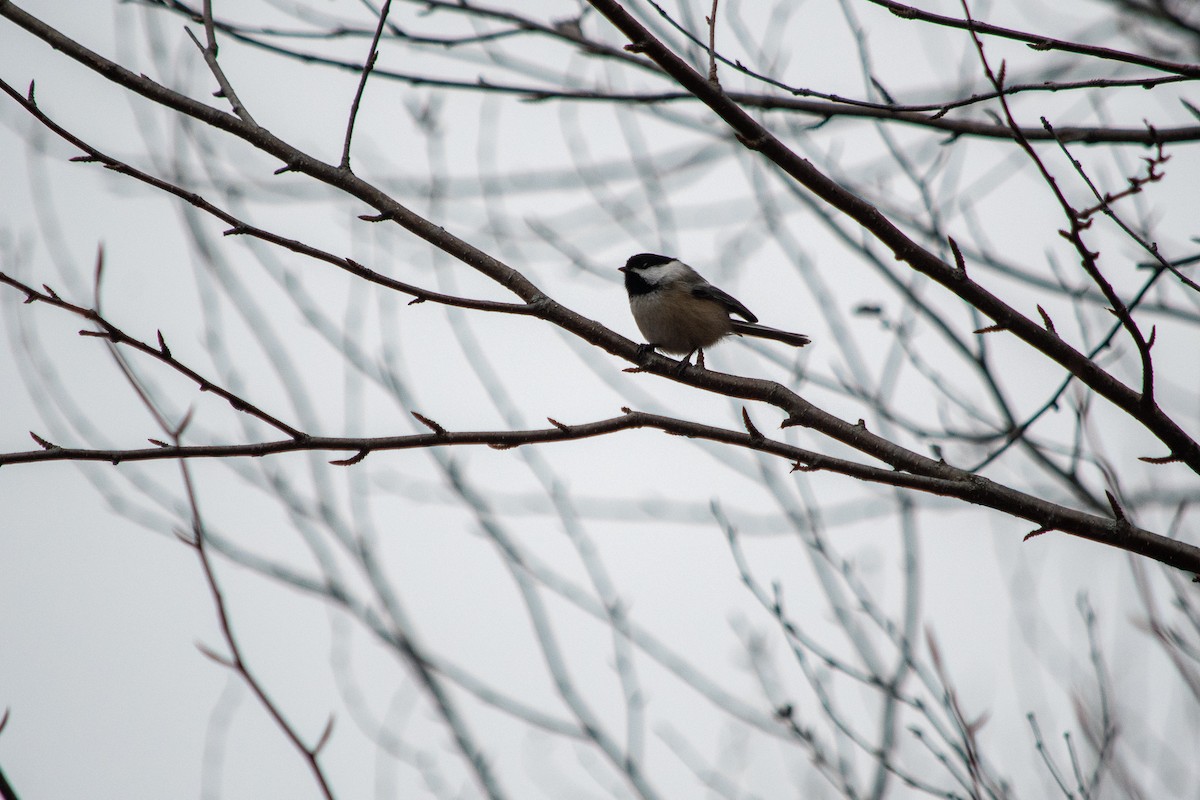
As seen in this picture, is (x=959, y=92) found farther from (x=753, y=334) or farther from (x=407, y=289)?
(x=407, y=289)

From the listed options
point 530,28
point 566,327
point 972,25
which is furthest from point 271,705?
point 530,28

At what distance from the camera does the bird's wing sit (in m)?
5.22

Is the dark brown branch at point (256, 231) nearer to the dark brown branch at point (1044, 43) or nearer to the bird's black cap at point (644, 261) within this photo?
the dark brown branch at point (1044, 43)

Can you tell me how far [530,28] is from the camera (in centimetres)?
362

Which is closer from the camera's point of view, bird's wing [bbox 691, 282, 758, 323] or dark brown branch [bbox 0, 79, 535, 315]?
dark brown branch [bbox 0, 79, 535, 315]

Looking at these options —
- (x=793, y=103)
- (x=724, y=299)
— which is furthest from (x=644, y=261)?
(x=793, y=103)

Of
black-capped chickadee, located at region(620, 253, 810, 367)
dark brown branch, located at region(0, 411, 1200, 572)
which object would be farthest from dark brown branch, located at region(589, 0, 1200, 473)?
black-capped chickadee, located at region(620, 253, 810, 367)

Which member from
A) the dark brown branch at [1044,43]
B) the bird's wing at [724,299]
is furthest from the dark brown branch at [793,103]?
the bird's wing at [724,299]

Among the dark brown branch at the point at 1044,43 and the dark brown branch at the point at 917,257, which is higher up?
the dark brown branch at the point at 1044,43

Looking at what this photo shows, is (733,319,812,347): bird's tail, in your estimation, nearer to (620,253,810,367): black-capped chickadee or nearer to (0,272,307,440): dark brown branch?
(620,253,810,367): black-capped chickadee

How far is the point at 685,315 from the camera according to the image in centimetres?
515

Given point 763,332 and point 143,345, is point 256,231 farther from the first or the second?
point 763,332

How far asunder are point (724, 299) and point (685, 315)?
271 millimetres

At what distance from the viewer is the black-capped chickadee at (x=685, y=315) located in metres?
5.16
